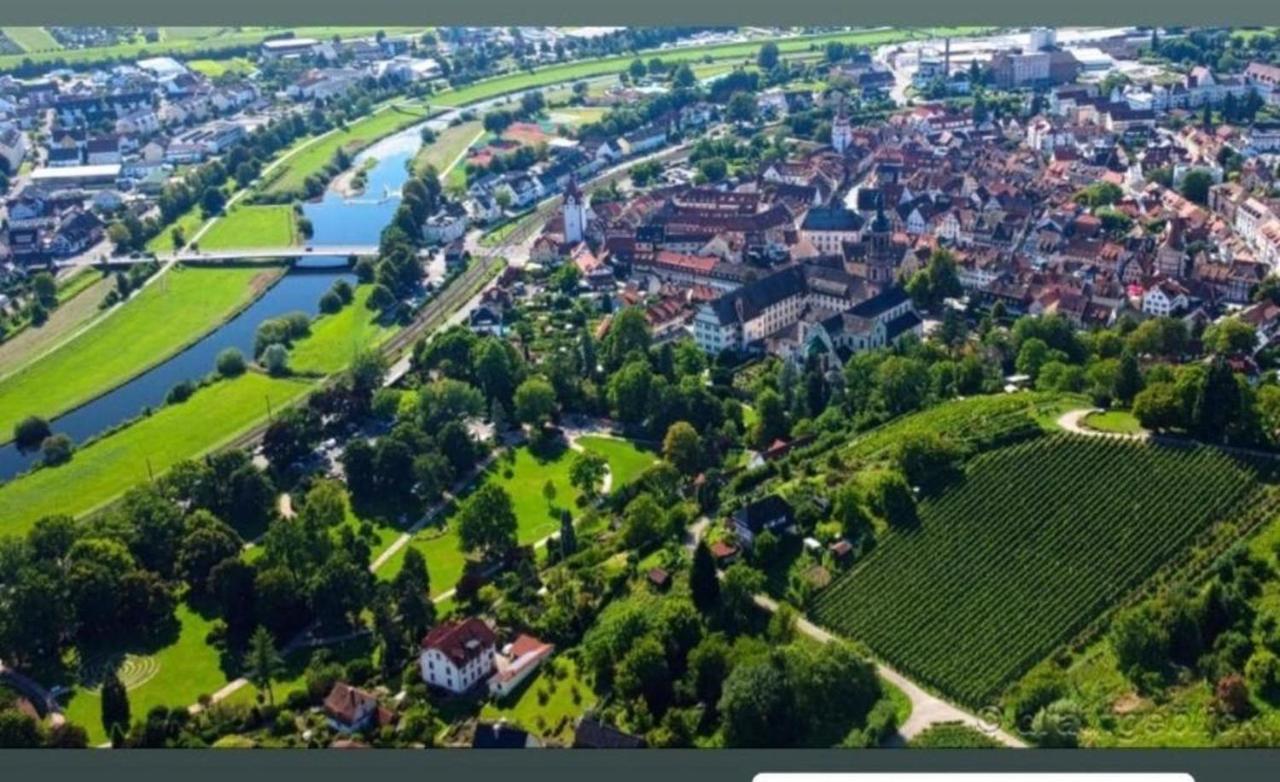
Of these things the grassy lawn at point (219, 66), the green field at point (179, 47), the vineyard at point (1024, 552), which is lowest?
the vineyard at point (1024, 552)

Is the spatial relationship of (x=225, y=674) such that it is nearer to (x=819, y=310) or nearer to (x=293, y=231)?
(x=819, y=310)

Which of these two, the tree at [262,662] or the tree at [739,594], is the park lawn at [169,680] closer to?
the tree at [262,662]

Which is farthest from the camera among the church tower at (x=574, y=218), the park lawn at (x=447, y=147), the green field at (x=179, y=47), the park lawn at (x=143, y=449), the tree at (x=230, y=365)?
the green field at (x=179, y=47)

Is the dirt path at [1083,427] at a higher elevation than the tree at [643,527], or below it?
higher

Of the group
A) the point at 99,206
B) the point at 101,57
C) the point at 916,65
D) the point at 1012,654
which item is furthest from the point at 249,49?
the point at 1012,654

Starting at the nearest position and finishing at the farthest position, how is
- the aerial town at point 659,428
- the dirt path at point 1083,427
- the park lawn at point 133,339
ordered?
the aerial town at point 659,428, the dirt path at point 1083,427, the park lawn at point 133,339

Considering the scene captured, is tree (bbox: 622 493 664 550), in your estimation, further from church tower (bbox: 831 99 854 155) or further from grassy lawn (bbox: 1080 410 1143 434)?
church tower (bbox: 831 99 854 155)

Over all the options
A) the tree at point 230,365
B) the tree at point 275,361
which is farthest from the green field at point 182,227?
the tree at point 275,361
